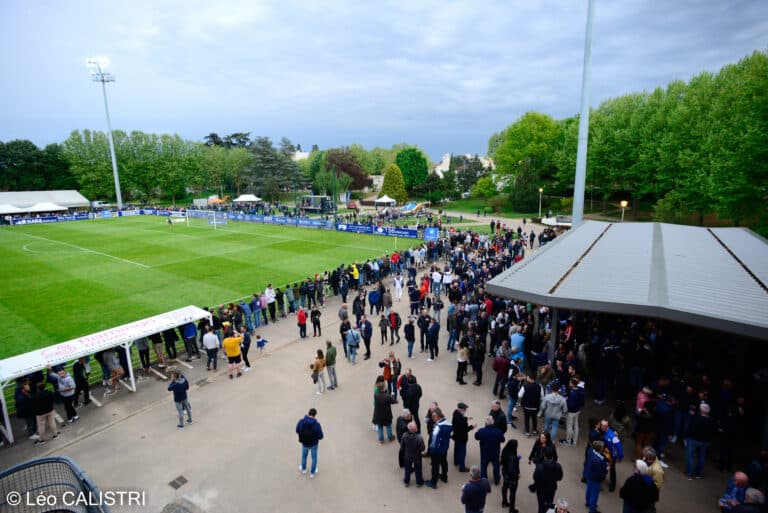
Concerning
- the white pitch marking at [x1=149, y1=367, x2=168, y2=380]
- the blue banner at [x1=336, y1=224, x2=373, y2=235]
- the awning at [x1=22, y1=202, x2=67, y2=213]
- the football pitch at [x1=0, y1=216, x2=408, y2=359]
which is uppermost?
the awning at [x1=22, y1=202, x2=67, y2=213]

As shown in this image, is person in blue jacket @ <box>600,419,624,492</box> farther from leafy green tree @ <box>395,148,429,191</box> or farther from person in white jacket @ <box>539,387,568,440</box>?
leafy green tree @ <box>395,148,429,191</box>

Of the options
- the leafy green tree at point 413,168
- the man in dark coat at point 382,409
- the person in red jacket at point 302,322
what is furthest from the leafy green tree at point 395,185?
the man in dark coat at point 382,409

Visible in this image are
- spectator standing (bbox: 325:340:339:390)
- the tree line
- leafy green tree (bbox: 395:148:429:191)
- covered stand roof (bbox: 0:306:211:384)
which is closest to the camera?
covered stand roof (bbox: 0:306:211:384)

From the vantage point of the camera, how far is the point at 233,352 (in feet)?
35.6

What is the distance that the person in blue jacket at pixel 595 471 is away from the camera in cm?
586

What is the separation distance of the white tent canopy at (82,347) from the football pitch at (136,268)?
215 inches

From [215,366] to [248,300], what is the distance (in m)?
7.02

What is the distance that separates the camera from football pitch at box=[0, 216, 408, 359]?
54.1 ft

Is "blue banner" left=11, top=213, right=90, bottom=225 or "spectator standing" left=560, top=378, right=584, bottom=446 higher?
"blue banner" left=11, top=213, right=90, bottom=225

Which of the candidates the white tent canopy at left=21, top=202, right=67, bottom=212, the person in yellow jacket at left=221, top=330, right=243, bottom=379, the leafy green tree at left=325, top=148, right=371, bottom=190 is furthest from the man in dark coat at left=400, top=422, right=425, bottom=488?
the leafy green tree at left=325, top=148, right=371, bottom=190

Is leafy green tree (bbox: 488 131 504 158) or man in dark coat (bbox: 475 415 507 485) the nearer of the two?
man in dark coat (bbox: 475 415 507 485)

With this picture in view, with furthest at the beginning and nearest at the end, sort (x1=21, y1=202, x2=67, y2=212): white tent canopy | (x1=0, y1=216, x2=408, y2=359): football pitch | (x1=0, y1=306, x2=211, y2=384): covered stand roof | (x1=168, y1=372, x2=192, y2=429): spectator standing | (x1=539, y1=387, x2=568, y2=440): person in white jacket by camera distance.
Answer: (x1=21, y1=202, x2=67, y2=212): white tent canopy, (x1=0, y1=216, x2=408, y2=359): football pitch, (x1=0, y1=306, x2=211, y2=384): covered stand roof, (x1=168, y1=372, x2=192, y2=429): spectator standing, (x1=539, y1=387, x2=568, y2=440): person in white jacket

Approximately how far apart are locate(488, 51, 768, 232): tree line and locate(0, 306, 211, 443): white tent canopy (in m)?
25.9

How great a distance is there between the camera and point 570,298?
8.02m
